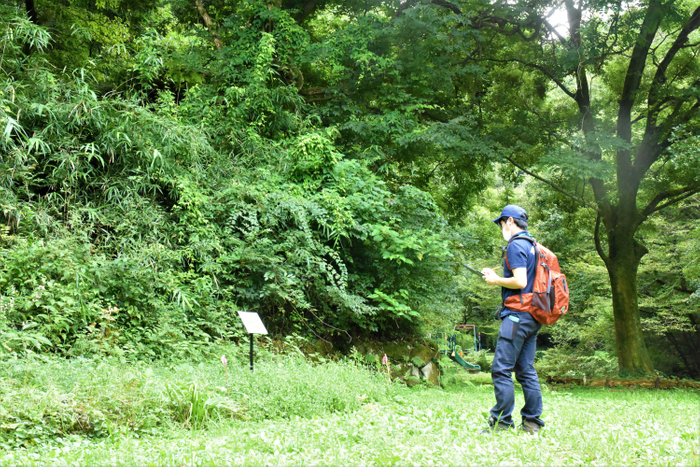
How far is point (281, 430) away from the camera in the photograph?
3.64 metres

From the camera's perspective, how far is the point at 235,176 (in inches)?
325

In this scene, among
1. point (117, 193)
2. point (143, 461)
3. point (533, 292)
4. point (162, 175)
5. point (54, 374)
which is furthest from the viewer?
point (162, 175)

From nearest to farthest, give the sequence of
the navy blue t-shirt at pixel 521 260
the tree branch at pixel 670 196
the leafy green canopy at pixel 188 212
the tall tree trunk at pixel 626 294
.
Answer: the navy blue t-shirt at pixel 521 260
the leafy green canopy at pixel 188 212
the tree branch at pixel 670 196
the tall tree trunk at pixel 626 294

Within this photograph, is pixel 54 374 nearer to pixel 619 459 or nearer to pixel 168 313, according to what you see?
pixel 168 313

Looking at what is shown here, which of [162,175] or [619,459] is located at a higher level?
[162,175]

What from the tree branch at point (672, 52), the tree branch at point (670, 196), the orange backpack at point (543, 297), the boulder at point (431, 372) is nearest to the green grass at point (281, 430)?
the orange backpack at point (543, 297)

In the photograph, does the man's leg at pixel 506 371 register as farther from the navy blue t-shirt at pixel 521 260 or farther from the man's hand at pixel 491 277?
the man's hand at pixel 491 277

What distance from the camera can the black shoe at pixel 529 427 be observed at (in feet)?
12.0

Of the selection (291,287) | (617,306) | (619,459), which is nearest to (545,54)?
(617,306)

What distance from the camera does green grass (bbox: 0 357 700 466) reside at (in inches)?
112

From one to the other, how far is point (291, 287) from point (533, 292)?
4.56 meters

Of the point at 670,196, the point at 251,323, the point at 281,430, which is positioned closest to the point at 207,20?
the point at 251,323

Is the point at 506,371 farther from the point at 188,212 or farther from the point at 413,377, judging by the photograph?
the point at 413,377

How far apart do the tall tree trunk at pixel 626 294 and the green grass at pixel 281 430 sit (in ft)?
27.8
